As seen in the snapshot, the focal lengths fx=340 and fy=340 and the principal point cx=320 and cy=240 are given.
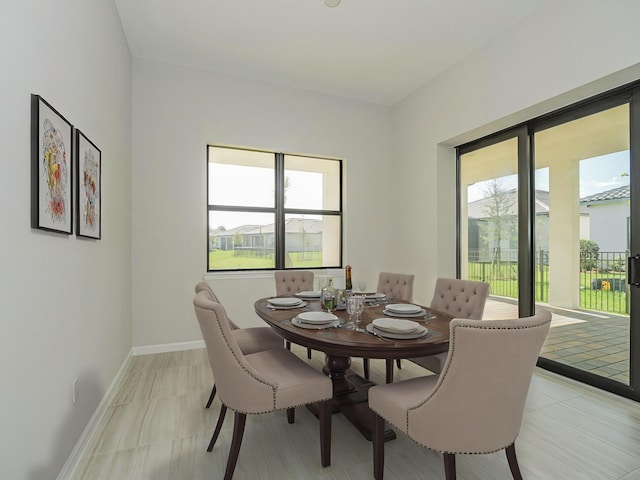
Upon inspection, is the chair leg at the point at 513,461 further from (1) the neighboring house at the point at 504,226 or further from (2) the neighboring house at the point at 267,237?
(2) the neighboring house at the point at 267,237

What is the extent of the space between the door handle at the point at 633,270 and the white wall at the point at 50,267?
147 inches

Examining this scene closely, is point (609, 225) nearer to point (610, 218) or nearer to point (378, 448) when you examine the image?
point (610, 218)

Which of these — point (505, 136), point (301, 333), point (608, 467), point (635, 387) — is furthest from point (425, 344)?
point (505, 136)

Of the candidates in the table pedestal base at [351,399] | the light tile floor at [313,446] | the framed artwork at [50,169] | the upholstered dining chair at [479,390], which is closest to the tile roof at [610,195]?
the light tile floor at [313,446]

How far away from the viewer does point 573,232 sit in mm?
3047

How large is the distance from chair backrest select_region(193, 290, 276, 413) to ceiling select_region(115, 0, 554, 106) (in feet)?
8.76

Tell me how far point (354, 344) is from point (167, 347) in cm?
297

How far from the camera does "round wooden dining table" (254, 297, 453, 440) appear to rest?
1620mm

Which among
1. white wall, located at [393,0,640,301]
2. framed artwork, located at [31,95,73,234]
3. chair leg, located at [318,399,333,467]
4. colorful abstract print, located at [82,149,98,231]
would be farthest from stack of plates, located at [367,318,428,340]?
white wall, located at [393,0,640,301]

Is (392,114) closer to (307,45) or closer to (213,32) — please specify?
(307,45)

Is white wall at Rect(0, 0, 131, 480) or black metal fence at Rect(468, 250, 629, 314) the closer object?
white wall at Rect(0, 0, 131, 480)

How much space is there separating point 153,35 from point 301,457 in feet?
12.6

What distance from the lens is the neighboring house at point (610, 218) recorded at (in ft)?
8.78

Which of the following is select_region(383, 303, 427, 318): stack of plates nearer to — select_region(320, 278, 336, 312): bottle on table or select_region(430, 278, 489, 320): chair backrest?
select_region(320, 278, 336, 312): bottle on table
